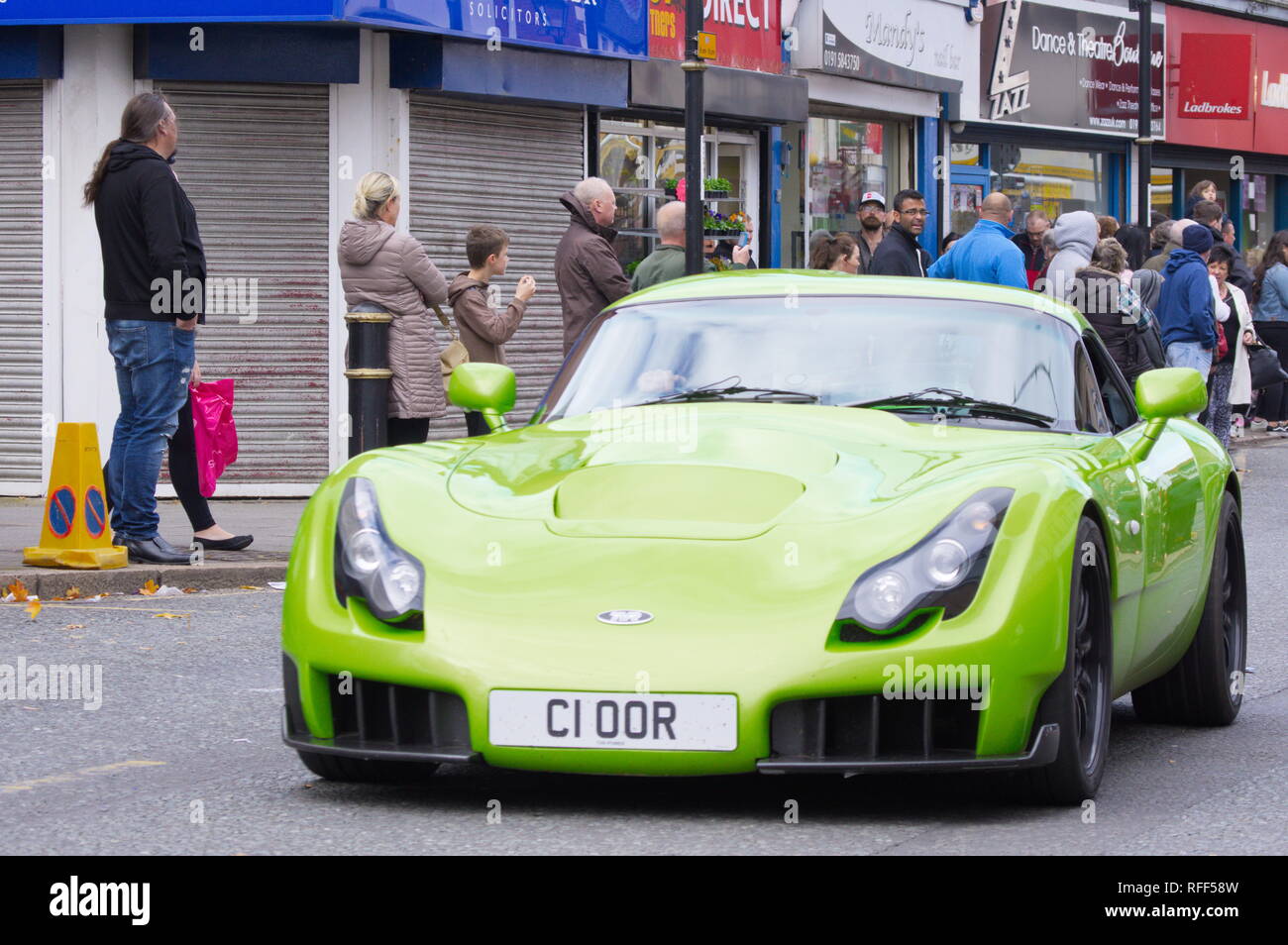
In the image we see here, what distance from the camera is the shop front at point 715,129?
19.2 meters

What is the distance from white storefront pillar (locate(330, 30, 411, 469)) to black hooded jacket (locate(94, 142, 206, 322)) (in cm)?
522

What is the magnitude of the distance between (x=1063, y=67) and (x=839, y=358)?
22377mm

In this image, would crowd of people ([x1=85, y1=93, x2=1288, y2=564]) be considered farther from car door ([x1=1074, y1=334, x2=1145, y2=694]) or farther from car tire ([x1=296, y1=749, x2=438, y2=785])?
car tire ([x1=296, y1=749, x2=438, y2=785])

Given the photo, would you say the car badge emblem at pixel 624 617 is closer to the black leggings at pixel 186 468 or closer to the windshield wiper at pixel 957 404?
the windshield wiper at pixel 957 404

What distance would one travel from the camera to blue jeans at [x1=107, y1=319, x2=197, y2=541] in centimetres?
1070

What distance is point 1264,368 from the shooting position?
21562 mm

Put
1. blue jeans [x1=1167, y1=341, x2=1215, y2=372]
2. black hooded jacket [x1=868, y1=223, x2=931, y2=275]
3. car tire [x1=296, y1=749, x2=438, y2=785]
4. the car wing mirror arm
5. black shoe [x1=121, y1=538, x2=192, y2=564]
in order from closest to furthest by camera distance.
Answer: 1. car tire [x1=296, y1=749, x2=438, y2=785]
2. the car wing mirror arm
3. black shoe [x1=121, y1=538, x2=192, y2=564]
4. black hooded jacket [x1=868, y1=223, x2=931, y2=275]
5. blue jeans [x1=1167, y1=341, x2=1215, y2=372]

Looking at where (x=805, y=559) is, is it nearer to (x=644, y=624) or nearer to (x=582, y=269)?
(x=644, y=624)

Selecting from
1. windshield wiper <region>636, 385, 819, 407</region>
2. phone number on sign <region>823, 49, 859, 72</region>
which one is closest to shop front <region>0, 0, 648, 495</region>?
phone number on sign <region>823, 49, 859, 72</region>

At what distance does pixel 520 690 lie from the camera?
508 cm

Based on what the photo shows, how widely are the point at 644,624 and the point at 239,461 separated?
36.8 ft

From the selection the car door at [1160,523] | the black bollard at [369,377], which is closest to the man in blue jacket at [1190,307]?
the black bollard at [369,377]

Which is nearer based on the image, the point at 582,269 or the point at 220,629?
the point at 220,629
